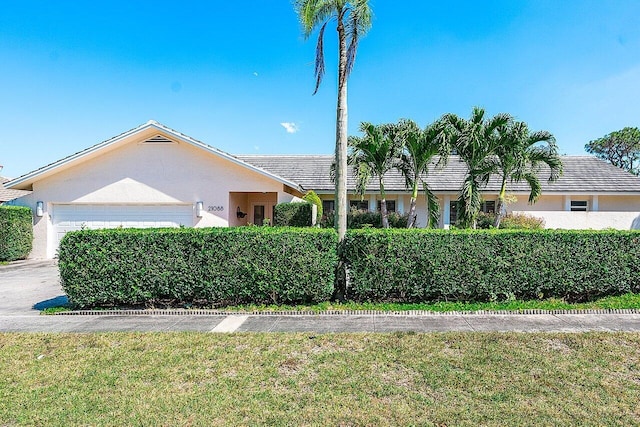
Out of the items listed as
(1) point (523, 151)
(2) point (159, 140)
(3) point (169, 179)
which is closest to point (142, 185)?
(3) point (169, 179)

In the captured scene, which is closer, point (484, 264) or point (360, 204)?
point (484, 264)

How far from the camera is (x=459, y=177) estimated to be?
60.9 ft

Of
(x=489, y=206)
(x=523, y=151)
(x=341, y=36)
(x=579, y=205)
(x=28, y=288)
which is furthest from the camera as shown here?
(x=489, y=206)

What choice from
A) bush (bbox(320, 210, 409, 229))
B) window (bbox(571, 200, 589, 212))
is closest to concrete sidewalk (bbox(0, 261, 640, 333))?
bush (bbox(320, 210, 409, 229))

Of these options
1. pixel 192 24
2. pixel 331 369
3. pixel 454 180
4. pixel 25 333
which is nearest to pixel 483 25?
pixel 454 180

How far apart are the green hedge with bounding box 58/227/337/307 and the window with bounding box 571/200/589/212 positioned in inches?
693

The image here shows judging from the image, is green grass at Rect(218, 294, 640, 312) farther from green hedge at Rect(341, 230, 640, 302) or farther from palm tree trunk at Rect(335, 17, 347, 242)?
palm tree trunk at Rect(335, 17, 347, 242)

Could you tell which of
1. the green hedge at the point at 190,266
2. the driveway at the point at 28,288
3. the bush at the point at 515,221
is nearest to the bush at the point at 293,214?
the green hedge at the point at 190,266

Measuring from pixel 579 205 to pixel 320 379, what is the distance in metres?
20.3

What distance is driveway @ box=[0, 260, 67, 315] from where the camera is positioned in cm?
759

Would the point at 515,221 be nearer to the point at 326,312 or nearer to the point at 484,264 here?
the point at 484,264

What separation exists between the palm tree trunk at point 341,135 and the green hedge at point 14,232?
14768 mm

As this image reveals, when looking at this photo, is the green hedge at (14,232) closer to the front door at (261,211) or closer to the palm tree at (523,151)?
the front door at (261,211)

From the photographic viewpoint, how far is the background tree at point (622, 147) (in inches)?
1537
